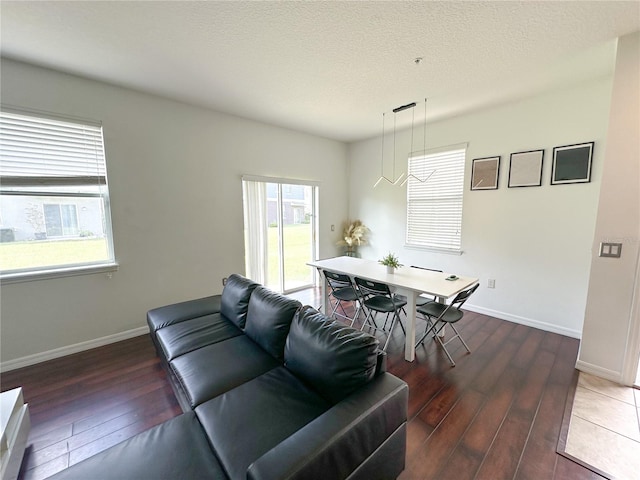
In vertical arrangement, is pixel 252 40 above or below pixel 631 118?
above

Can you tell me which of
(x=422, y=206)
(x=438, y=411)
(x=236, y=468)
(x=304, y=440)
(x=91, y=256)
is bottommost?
(x=438, y=411)

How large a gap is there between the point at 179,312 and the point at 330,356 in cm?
174

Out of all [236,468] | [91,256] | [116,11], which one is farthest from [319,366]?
[91,256]

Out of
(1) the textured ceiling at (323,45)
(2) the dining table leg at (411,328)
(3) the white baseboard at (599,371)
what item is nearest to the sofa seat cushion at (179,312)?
(2) the dining table leg at (411,328)

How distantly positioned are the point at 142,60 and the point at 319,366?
2941 mm

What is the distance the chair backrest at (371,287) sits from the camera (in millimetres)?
2692

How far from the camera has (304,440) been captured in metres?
1.02

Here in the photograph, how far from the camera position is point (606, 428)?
1767mm

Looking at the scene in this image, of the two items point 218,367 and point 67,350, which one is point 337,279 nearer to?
point 218,367

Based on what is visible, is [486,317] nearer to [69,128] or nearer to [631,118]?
[631,118]

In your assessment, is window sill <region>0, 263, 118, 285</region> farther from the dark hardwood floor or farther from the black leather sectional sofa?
the black leather sectional sofa

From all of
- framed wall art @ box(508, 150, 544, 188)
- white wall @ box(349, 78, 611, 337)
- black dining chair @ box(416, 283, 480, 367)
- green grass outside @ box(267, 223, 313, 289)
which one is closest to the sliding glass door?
green grass outside @ box(267, 223, 313, 289)

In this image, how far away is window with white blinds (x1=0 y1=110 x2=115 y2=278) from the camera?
93.3 inches

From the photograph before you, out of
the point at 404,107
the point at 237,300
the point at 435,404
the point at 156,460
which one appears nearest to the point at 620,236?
the point at 435,404
